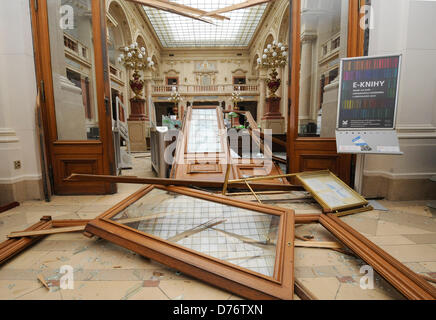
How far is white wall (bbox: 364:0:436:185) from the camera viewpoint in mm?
2756

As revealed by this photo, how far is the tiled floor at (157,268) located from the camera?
1.26 meters

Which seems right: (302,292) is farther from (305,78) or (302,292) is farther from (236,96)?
(236,96)

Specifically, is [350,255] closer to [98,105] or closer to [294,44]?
[294,44]

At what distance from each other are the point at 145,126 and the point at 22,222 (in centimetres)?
688

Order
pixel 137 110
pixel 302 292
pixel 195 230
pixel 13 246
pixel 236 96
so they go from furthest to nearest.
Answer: pixel 236 96 < pixel 137 110 < pixel 195 230 < pixel 13 246 < pixel 302 292

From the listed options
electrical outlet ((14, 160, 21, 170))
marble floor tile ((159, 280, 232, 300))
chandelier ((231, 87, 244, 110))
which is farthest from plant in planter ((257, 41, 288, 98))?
chandelier ((231, 87, 244, 110))

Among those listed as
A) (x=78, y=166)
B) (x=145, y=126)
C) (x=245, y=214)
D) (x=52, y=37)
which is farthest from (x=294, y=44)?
(x=145, y=126)

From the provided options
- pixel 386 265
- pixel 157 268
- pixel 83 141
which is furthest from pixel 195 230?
pixel 83 141

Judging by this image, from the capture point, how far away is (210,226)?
1847 millimetres

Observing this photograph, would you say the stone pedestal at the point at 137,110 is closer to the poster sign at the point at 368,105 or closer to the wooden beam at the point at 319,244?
the poster sign at the point at 368,105

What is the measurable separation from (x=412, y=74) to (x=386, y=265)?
2.76m

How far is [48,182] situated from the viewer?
303 centimetres

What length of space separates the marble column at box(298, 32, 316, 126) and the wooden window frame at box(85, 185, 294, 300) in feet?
7.29

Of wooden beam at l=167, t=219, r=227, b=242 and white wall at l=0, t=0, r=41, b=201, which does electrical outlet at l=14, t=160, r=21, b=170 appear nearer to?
white wall at l=0, t=0, r=41, b=201
